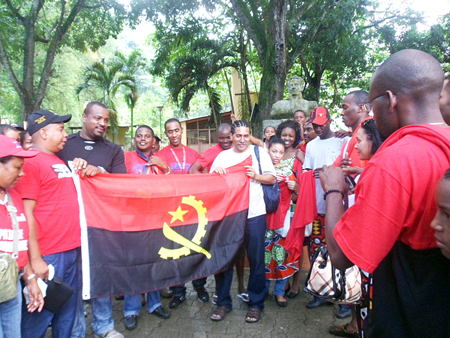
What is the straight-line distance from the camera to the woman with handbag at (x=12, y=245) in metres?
2.00

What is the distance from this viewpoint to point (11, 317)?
7.08 feet

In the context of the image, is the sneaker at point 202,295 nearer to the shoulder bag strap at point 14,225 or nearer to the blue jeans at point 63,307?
the blue jeans at point 63,307

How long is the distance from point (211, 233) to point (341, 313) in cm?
172

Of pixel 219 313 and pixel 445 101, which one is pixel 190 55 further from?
pixel 445 101

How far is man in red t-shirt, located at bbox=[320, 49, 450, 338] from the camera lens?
1159 mm

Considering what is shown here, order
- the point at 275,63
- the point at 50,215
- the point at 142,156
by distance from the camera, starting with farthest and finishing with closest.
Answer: the point at 275,63 → the point at 142,156 → the point at 50,215

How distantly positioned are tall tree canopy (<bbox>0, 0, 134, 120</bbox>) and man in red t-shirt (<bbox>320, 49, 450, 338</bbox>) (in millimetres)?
10816

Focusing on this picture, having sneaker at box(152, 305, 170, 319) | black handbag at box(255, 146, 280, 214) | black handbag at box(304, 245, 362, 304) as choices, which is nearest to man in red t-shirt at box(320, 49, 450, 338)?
black handbag at box(304, 245, 362, 304)

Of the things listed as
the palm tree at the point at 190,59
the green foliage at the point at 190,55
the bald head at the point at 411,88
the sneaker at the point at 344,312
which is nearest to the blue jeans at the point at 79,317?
the sneaker at the point at 344,312

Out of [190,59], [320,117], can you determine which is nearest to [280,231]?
[320,117]

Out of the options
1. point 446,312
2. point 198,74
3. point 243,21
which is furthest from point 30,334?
point 198,74

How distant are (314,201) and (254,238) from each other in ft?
2.78

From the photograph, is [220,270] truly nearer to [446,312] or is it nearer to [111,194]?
[111,194]

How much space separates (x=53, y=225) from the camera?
8.57 ft
